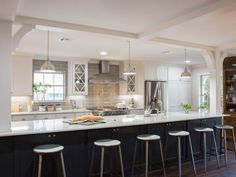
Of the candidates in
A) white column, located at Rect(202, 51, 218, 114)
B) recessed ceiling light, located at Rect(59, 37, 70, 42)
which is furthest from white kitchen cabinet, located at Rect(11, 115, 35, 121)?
white column, located at Rect(202, 51, 218, 114)

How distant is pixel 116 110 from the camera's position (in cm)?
688

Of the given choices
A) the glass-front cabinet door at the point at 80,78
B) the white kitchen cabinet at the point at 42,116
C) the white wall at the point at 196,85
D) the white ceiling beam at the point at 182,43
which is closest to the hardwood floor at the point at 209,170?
the white ceiling beam at the point at 182,43

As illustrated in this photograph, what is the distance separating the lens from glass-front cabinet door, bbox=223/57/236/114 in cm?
661

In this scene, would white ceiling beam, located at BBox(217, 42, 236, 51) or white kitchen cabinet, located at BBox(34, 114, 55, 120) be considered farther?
white kitchen cabinet, located at BBox(34, 114, 55, 120)

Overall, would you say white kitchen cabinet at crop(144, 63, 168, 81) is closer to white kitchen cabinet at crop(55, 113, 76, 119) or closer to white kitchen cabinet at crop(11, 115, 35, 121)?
white kitchen cabinet at crop(55, 113, 76, 119)

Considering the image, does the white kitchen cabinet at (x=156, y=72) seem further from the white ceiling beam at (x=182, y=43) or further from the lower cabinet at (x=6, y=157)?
the lower cabinet at (x=6, y=157)

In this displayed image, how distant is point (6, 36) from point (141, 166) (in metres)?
2.93

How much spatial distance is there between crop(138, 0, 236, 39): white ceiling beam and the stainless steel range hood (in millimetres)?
2791

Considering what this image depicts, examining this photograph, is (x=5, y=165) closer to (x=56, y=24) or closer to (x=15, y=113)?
(x=56, y=24)

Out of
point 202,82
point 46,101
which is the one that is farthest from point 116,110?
point 202,82

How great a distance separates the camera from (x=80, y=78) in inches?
273

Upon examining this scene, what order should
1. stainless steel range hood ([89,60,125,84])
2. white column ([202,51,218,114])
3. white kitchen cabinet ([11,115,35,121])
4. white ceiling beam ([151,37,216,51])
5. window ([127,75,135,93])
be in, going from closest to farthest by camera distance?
white ceiling beam ([151,37,216,51]) → white column ([202,51,218,114]) → white kitchen cabinet ([11,115,35,121]) → stainless steel range hood ([89,60,125,84]) → window ([127,75,135,93])

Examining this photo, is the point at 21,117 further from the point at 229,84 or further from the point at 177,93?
the point at 229,84

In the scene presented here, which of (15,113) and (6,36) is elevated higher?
(6,36)
